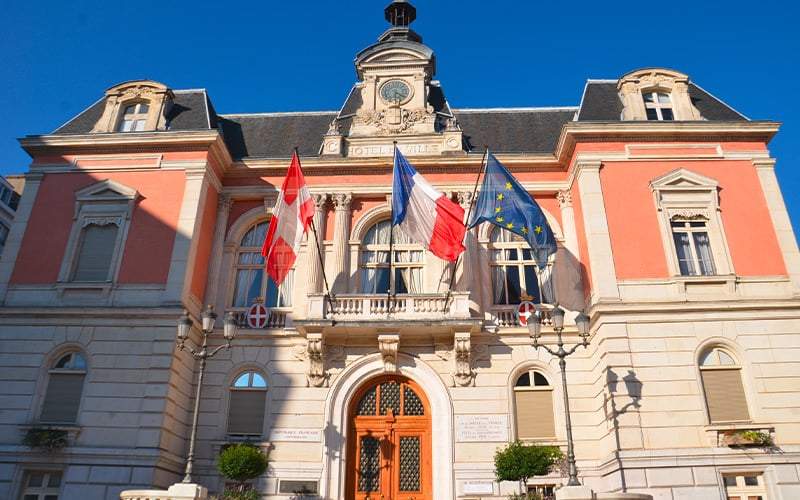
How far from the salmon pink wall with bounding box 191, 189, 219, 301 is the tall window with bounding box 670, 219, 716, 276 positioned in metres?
14.4

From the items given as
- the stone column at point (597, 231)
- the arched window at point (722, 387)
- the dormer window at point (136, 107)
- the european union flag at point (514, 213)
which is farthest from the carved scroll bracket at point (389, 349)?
the dormer window at point (136, 107)

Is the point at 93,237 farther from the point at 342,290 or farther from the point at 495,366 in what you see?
the point at 495,366

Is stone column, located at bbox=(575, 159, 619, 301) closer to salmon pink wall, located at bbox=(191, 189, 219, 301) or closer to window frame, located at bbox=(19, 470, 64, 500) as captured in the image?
salmon pink wall, located at bbox=(191, 189, 219, 301)

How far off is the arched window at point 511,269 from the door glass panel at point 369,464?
5.73m

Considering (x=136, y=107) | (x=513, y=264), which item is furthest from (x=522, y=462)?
(x=136, y=107)

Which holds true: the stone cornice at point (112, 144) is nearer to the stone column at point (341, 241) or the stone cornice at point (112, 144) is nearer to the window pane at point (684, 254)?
the stone column at point (341, 241)

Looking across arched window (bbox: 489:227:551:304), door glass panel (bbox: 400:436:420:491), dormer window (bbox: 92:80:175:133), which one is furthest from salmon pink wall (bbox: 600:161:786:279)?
dormer window (bbox: 92:80:175:133)

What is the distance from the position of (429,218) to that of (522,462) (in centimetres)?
703

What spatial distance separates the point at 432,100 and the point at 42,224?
14225mm

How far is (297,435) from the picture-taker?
56.3ft

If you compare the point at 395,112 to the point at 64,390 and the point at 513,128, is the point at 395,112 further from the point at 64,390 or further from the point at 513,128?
the point at 64,390

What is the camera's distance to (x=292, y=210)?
1745cm

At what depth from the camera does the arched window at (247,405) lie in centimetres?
1759

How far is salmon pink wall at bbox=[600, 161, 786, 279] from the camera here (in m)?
17.2
